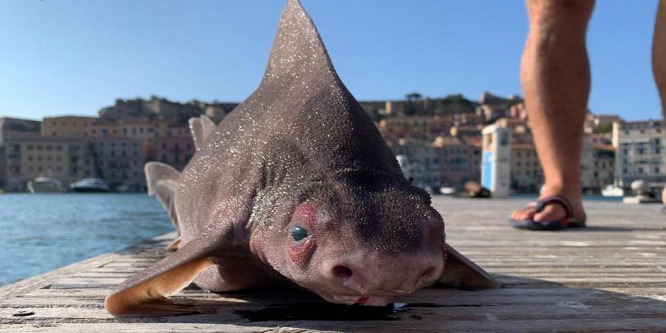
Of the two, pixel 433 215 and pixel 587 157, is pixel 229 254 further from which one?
pixel 587 157

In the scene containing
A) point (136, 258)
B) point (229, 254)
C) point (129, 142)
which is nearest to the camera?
point (229, 254)

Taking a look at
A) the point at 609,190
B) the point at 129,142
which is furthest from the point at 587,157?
the point at 129,142

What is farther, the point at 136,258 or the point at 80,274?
the point at 136,258

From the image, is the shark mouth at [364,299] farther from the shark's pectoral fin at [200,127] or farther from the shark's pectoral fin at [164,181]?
the shark's pectoral fin at [164,181]

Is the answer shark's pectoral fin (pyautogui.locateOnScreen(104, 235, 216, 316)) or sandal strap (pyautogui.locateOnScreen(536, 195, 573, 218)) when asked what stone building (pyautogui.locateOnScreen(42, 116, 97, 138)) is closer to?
sandal strap (pyautogui.locateOnScreen(536, 195, 573, 218))

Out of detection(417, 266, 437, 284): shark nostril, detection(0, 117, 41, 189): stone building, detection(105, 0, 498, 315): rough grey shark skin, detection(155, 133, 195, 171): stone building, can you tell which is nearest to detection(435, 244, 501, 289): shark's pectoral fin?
detection(105, 0, 498, 315): rough grey shark skin

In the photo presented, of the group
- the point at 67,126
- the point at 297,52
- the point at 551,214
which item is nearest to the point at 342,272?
the point at 297,52
